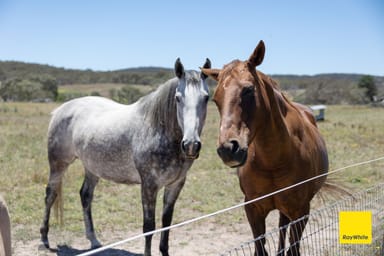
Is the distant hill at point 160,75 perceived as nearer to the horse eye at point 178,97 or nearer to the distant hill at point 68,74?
the distant hill at point 68,74

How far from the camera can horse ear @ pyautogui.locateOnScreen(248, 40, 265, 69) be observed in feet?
8.61

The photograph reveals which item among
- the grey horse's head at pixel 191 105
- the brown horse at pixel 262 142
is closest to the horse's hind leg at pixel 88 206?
the grey horse's head at pixel 191 105

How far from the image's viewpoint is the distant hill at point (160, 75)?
156ft

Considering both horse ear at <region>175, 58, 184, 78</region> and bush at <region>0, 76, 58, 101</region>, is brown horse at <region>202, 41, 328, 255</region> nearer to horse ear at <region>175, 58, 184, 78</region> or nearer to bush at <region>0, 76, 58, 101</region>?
horse ear at <region>175, 58, 184, 78</region>

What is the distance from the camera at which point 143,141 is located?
3973 mm

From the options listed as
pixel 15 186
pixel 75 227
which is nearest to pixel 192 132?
pixel 75 227

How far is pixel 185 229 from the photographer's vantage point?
5320 mm

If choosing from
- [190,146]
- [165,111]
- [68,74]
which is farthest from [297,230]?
[68,74]

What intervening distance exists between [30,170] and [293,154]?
687 centimetres

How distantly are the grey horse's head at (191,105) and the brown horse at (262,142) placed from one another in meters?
0.49

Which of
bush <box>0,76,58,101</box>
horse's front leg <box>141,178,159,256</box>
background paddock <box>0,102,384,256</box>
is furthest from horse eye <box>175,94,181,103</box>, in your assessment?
bush <box>0,76,58,101</box>

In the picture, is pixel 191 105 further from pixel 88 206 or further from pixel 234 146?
pixel 88 206

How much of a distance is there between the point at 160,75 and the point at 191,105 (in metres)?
29.3

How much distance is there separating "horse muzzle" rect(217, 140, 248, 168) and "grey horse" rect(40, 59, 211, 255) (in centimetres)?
98
